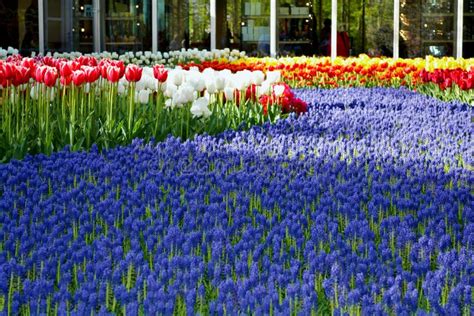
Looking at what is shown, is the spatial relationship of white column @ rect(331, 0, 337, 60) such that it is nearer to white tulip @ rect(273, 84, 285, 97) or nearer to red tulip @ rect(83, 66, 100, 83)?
white tulip @ rect(273, 84, 285, 97)

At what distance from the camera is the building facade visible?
21609 mm

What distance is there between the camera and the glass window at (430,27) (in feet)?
70.6

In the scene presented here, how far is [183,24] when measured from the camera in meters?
22.7

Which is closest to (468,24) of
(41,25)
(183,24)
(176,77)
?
(183,24)

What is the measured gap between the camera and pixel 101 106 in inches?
306

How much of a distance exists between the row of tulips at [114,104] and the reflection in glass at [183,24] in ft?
43.9

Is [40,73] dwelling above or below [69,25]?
below

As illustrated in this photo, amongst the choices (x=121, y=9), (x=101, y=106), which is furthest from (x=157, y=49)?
(x=101, y=106)

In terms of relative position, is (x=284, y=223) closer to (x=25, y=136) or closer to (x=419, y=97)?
(x=25, y=136)

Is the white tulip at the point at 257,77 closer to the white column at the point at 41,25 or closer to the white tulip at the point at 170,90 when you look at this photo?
the white tulip at the point at 170,90

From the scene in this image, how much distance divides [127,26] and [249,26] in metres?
3.06

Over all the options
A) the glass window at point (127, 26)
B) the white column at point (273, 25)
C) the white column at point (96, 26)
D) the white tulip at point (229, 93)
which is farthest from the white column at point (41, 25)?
the white tulip at point (229, 93)

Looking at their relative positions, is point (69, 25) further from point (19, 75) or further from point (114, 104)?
point (19, 75)

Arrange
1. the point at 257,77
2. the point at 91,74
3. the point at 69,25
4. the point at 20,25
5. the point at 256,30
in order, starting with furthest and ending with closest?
the point at 69,25
the point at 256,30
the point at 20,25
the point at 257,77
the point at 91,74
